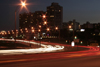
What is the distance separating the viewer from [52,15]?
17088cm

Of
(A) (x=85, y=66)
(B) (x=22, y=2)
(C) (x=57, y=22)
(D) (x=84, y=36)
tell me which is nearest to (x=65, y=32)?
(D) (x=84, y=36)

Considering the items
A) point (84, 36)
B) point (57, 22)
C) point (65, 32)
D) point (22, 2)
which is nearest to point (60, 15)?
point (57, 22)

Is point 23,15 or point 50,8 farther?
point 23,15

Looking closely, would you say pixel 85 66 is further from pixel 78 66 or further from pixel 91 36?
pixel 91 36

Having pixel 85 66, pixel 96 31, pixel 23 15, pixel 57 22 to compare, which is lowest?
pixel 85 66

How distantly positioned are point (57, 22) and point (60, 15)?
8.54 metres

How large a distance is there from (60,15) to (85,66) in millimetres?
161887

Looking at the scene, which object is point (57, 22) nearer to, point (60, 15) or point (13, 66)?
point (60, 15)

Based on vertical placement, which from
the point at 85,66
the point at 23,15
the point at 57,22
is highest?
the point at 23,15

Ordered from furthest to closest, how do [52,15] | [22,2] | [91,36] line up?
[52,15] → [91,36] → [22,2]

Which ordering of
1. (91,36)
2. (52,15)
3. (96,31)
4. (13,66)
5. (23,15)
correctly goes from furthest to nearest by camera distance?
(23,15)
(52,15)
(96,31)
(91,36)
(13,66)

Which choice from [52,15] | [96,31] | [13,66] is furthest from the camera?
[52,15]

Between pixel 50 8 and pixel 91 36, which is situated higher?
pixel 50 8

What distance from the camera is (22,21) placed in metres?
193
